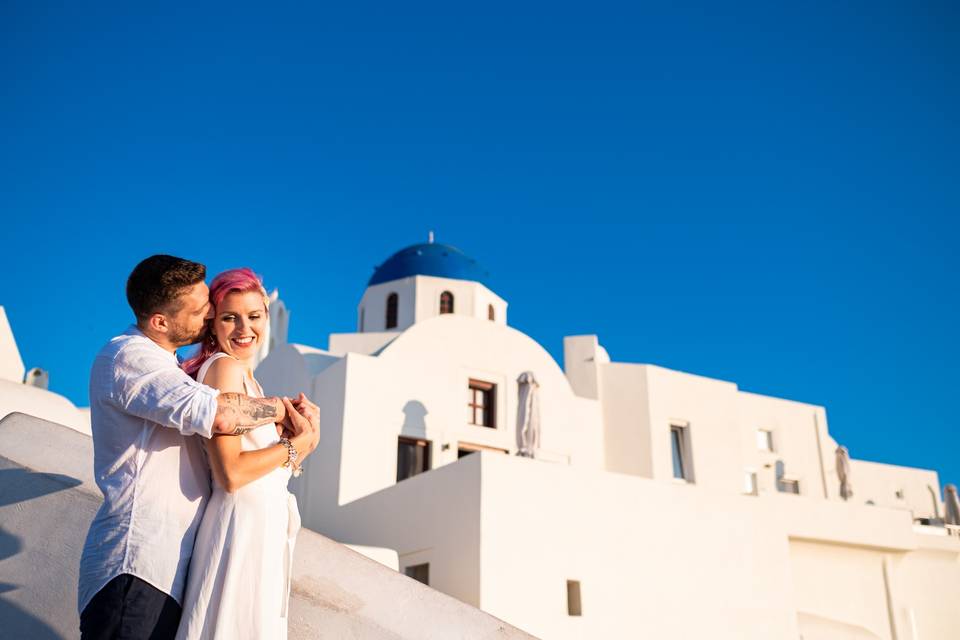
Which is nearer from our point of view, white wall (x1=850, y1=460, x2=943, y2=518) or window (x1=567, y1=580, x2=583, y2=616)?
window (x1=567, y1=580, x2=583, y2=616)

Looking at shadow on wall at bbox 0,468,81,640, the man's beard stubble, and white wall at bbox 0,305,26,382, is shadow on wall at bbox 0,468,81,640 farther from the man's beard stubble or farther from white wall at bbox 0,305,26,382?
white wall at bbox 0,305,26,382

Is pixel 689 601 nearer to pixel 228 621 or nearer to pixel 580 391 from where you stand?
pixel 580 391

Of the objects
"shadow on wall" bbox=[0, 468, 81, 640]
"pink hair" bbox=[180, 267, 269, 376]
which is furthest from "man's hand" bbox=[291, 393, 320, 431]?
"shadow on wall" bbox=[0, 468, 81, 640]

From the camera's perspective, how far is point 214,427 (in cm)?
239

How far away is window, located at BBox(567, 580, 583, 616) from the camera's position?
12477mm

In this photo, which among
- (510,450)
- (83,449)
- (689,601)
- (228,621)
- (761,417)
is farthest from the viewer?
(761,417)

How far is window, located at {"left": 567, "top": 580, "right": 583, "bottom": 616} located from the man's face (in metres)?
10.8

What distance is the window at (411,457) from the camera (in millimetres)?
15859

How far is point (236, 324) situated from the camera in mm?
2834

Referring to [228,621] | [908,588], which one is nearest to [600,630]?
[908,588]

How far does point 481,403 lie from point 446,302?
14.9 ft

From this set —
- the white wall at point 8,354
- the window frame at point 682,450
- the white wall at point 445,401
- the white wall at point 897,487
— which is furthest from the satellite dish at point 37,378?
the white wall at point 897,487

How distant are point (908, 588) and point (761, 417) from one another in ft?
23.3

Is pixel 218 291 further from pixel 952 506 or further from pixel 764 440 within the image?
pixel 764 440
